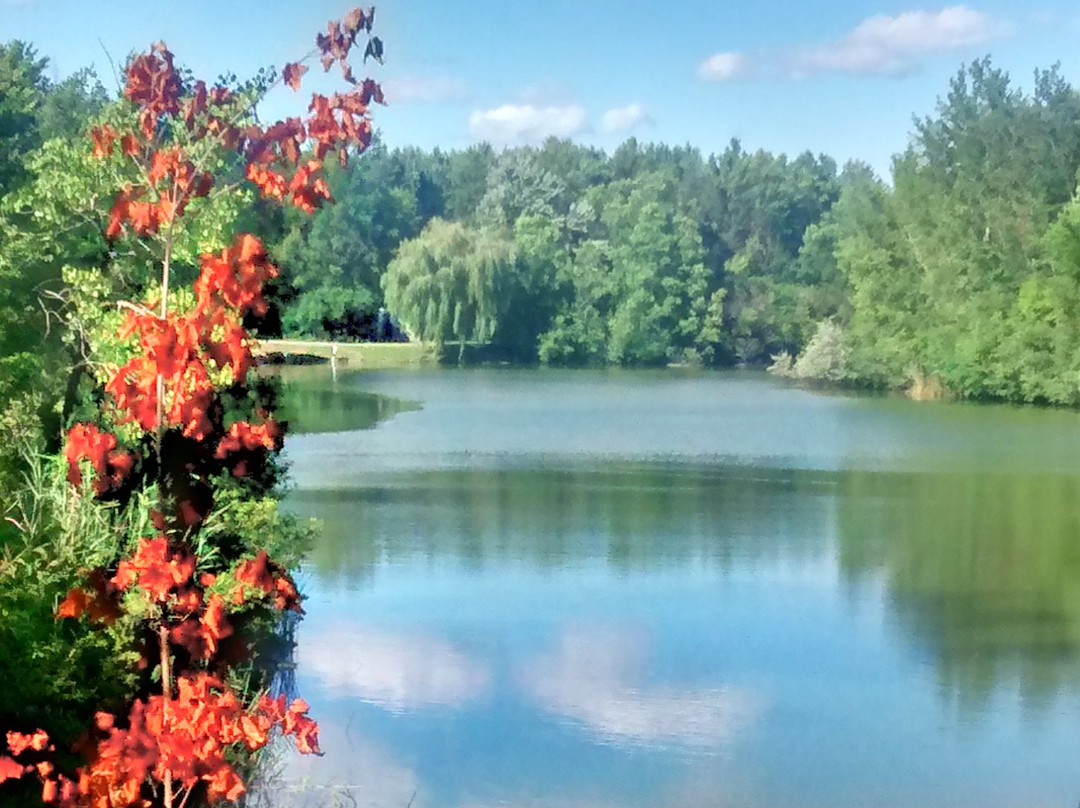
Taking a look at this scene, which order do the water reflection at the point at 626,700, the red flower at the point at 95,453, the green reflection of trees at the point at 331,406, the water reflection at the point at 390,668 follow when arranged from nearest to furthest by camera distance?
1. the red flower at the point at 95,453
2. the water reflection at the point at 626,700
3. the water reflection at the point at 390,668
4. the green reflection of trees at the point at 331,406

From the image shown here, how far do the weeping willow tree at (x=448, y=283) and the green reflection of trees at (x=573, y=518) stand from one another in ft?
32.4

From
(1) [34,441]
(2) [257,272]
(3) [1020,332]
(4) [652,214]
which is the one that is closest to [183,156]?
(2) [257,272]

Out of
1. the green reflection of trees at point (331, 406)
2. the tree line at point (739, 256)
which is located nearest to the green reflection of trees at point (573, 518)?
the green reflection of trees at point (331, 406)

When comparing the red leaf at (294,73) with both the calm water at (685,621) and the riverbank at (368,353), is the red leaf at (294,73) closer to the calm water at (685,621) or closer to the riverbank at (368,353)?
the calm water at (685,621)

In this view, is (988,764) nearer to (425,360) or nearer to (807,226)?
(425,360)

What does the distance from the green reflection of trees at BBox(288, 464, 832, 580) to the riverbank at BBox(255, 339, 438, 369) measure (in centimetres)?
807

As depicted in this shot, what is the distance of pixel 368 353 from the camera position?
22875mm

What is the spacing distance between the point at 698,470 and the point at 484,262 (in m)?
10.6

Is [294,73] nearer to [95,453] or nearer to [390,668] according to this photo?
[95,453]

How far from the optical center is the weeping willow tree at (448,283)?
22.6 metres

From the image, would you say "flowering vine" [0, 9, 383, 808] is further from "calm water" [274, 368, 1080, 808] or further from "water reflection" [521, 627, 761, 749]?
"water reflection" [521, 627, 761, 749]

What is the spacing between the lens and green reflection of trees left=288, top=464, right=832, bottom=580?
30.9 feet

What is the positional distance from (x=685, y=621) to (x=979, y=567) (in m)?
2.36

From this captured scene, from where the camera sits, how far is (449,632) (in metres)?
7.58
